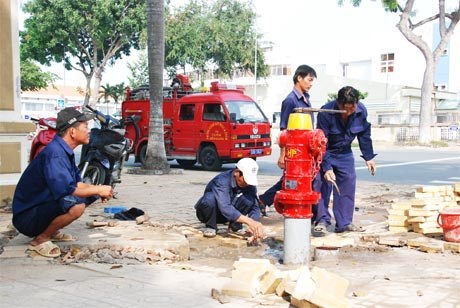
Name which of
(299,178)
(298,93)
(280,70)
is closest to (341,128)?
(298,93)

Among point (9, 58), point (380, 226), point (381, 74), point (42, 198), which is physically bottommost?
point (380, 226)

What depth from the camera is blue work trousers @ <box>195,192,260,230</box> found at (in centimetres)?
590

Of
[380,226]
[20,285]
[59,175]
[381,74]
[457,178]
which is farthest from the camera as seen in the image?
[381,74]

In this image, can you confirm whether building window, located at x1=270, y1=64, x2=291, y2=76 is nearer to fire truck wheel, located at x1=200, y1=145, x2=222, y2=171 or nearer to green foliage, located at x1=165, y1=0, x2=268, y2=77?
green foliage, located at x1=165, y1=0, x2=268, y2=77

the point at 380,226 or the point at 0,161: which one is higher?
the point at 0,161

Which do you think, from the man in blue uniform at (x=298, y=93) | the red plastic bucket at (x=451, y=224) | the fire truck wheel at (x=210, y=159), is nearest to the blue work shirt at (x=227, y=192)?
the man in blue uniform at (x=298, y=93)

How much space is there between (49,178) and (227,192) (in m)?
1.93

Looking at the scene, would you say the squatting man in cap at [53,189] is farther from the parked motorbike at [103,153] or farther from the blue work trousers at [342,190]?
the parked motorbike at [103,153]

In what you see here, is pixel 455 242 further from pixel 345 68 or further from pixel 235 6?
pixel 345 68

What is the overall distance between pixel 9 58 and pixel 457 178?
417 inches

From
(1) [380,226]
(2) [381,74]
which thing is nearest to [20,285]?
(1) [380,226]

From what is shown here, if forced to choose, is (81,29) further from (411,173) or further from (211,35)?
(411,173)

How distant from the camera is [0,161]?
7477 mm

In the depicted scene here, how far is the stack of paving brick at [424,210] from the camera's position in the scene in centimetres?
600
